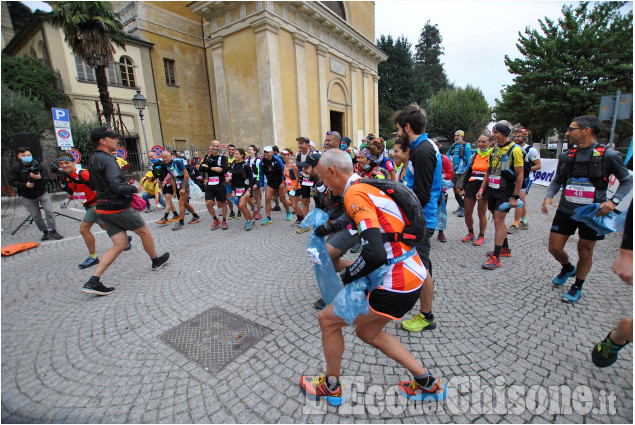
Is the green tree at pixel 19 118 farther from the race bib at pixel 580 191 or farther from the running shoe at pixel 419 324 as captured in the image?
the race bib at pixel 580 191

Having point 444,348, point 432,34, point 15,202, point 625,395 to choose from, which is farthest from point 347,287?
point 432,34

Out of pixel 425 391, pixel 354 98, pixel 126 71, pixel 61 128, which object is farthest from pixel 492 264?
pixel 354 98

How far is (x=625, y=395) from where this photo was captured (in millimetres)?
2129

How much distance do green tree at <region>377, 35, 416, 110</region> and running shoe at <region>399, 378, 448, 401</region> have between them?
46.1 metres

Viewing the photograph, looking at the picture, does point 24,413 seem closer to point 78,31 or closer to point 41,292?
point 41,292

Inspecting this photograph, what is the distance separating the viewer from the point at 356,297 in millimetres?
1765

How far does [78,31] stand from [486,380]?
19420mm

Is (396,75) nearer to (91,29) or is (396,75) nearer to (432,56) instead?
(432,56)

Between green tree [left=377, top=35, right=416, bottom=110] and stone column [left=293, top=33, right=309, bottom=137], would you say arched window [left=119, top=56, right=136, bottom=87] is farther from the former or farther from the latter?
green tree [left=377, top=35, right=416, bottom=110]

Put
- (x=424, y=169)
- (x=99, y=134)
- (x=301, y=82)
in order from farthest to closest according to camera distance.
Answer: (x=301, y=82)
(x=99, y=134)
(x=424, y=169)

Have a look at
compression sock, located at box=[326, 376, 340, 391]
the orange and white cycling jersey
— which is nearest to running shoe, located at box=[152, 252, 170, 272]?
compression sock, located at box=[326, 376, 340, 391]

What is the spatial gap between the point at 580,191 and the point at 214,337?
170 inches

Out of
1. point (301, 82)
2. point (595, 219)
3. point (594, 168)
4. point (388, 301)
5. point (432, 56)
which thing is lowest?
point (388, 301)

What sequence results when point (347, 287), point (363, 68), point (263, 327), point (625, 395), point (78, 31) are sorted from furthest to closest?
point (363, 68) → point (78, 31) → point (263, 327) → point (625, 395) → point (347, 287)
